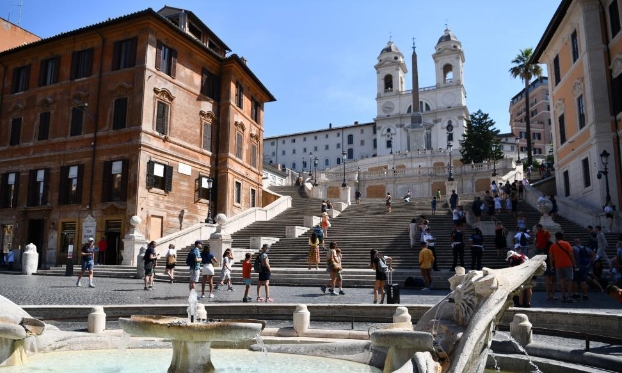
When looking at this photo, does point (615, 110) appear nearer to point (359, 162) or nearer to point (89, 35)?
point (89, 35)

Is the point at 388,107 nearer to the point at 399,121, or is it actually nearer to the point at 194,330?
the point at 399,121

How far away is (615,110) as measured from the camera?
23062 mm

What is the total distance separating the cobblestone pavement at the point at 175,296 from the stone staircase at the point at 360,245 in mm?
1213

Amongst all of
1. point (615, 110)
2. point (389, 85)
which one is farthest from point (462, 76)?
point (615, 110)

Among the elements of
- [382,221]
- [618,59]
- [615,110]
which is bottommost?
[382,221]

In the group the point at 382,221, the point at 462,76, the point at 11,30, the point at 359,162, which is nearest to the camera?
the point at 382,221

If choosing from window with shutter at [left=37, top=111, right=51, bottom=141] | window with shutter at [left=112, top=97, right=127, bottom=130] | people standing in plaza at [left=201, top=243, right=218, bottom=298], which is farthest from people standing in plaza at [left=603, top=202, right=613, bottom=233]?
window with shutter at [left=37, top=111, right=51, bottom=141]

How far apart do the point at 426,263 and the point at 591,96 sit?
15.1m

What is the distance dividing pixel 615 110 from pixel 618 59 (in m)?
2.36

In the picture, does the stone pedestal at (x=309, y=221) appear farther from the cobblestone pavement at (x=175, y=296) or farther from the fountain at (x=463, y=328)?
the fountain at (x=463, y=328)

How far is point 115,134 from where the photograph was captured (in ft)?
91.5

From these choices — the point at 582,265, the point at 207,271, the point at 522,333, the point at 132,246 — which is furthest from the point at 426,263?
the point at 132,246

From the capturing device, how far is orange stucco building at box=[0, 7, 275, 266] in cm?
2739

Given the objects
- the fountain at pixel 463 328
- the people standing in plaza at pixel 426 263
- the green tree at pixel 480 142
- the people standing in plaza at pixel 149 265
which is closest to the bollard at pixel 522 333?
the fountain at pixel 463 328
